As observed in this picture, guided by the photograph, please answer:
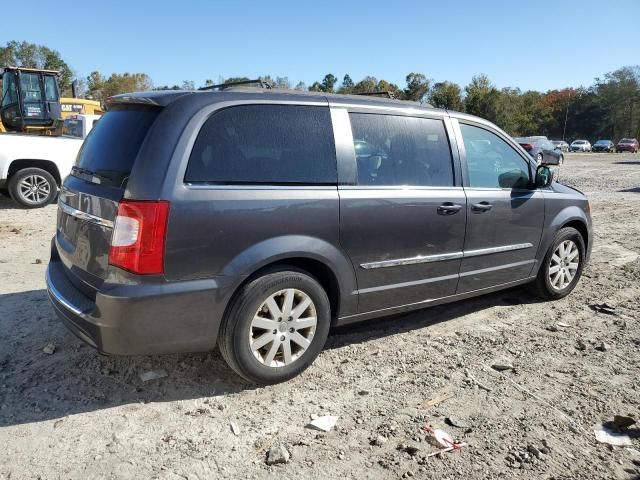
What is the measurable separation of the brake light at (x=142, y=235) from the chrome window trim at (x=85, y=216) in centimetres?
15

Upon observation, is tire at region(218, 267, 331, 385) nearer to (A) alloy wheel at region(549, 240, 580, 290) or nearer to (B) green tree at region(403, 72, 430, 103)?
(A) alloy wheel at region(549, 240, 580, 290)

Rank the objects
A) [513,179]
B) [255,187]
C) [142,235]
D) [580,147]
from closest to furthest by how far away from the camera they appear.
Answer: [142,235] < [255,187] < [513,179] < [580,147]

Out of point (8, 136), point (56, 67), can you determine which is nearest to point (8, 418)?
point (8, 136)

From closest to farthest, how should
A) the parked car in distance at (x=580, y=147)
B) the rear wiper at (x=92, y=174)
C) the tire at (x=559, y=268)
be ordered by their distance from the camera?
the rear wiper at (x=92, y=174)
the tire at (x=559, y=268)
the parked car in distance at (x=580, y=147)

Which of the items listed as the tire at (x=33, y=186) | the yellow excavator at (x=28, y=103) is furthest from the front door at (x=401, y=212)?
the yellow excavator at (x=28, y=103)

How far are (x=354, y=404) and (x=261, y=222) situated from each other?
49.3 inches

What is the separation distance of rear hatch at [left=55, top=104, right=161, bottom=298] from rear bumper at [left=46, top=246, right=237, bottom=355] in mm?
167

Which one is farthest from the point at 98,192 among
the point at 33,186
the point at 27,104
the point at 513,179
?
the point at 27,104

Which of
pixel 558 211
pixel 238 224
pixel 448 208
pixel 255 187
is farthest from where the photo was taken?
pixel 558 211

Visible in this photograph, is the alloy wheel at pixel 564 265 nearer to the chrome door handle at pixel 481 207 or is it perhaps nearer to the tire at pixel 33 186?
the chrome door handle at pixel 481 207

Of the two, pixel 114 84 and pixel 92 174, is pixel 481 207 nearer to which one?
pixel 92 174

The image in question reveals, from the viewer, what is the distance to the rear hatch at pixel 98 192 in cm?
293

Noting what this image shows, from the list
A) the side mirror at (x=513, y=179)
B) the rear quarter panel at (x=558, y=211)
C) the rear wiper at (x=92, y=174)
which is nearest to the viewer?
the rear wiper at (x=92, y=174)

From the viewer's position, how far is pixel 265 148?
317cm
